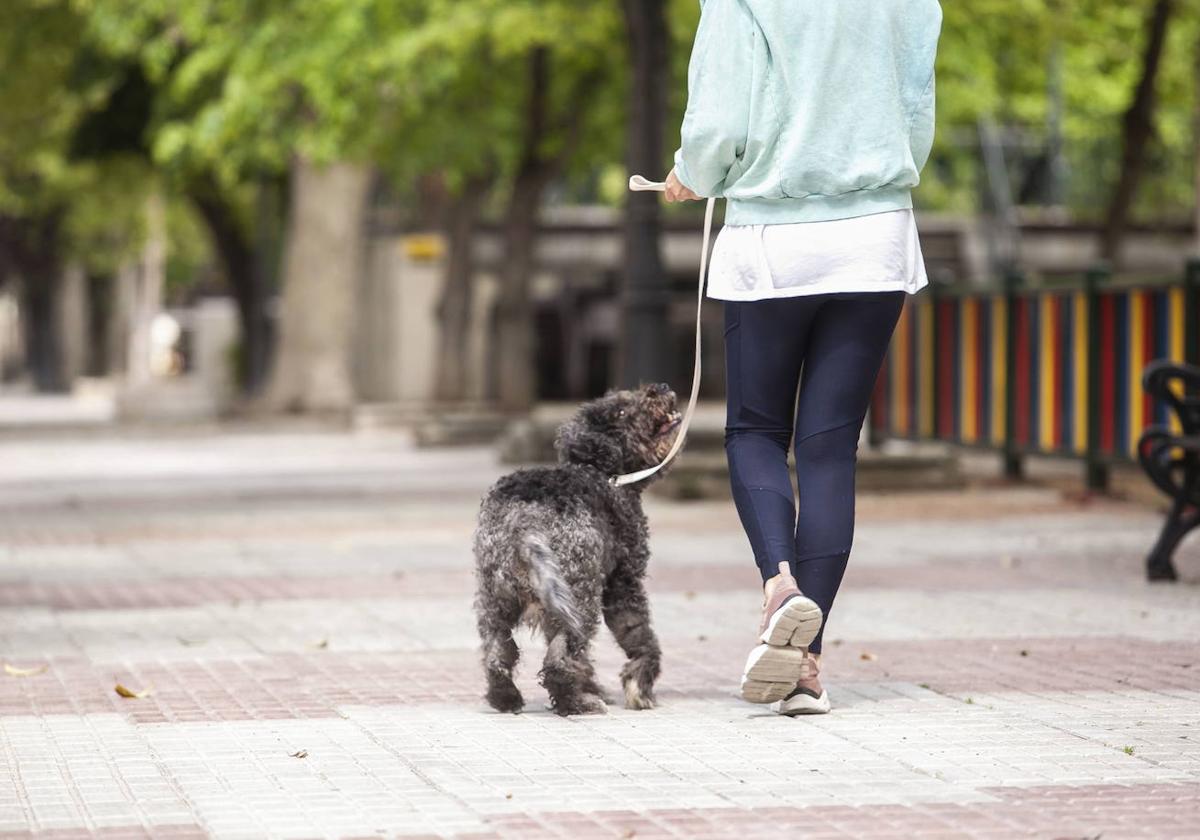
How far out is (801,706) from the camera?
20.1ft

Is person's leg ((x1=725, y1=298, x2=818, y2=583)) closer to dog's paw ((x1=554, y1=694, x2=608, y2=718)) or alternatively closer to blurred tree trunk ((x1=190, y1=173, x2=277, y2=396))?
dog's paw ((x1=554, y1=694, x2=608, y2=718))

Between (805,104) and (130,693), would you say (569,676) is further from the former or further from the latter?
(805,104)

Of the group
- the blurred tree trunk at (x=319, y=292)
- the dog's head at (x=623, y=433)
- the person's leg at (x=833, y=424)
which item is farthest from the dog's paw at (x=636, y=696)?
the blurred tree trunk at (x=319, y=292)

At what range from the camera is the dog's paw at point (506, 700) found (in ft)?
20.6

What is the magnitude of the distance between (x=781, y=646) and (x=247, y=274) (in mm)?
30673

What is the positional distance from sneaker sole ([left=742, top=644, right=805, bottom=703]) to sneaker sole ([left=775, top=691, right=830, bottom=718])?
0.06m

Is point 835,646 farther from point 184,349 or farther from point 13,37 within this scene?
point 184,349

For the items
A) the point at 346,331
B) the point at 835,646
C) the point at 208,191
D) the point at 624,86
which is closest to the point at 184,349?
the point at 208,191

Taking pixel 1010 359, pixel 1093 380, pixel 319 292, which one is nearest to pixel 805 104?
pixel 1093 380

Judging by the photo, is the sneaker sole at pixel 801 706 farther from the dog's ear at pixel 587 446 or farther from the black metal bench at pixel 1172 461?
the black metal bench at pixel 1172 461

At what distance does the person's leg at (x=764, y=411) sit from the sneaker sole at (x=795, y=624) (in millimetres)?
262

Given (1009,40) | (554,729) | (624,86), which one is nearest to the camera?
(554,729)

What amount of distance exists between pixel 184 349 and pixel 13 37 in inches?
1266

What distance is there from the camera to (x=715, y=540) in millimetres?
12336
